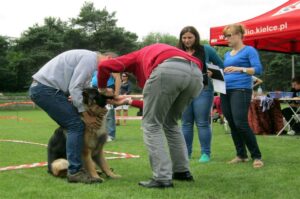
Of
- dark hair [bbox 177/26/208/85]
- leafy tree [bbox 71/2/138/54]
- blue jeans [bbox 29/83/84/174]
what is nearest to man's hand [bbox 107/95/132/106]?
blue jeans [bbox 29/83/84/174]

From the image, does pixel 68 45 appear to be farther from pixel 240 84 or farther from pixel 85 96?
pixel 85 96

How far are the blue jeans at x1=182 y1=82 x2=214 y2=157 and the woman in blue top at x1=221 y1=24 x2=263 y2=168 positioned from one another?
234mm

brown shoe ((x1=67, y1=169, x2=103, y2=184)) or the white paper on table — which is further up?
the white paper on table

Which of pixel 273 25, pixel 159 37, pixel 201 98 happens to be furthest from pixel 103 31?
pixel 201 98

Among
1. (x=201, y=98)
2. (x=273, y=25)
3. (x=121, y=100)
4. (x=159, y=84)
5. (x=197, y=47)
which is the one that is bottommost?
(x=201, y=98)

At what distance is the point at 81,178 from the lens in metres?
4.18

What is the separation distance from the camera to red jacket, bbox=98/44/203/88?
12.3 feet

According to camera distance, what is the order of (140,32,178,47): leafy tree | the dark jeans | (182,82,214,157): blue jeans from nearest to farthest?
1. the dark jeans
2. (182,82,214,157): blue jeans
3. (140,32,178,47): leafy tree

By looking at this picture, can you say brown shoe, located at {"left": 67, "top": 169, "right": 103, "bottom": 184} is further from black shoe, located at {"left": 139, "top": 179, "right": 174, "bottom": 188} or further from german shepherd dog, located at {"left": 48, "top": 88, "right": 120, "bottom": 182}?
black shoe, located at {"left": 139, "top": 179, "right": 174, "bottom": 188}

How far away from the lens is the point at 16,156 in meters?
6.34

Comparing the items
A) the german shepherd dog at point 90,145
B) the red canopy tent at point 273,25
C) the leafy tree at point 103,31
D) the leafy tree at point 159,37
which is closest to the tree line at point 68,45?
the leafy tree at point 103,31

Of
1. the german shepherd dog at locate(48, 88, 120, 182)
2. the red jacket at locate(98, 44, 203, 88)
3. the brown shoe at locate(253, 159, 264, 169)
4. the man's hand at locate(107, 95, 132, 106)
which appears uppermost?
the red jacket at locate(98, 44, 203, 88)

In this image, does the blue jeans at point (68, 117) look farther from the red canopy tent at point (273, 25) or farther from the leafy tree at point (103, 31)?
the leafy tree at point (103, 31)

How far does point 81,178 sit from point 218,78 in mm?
2116
